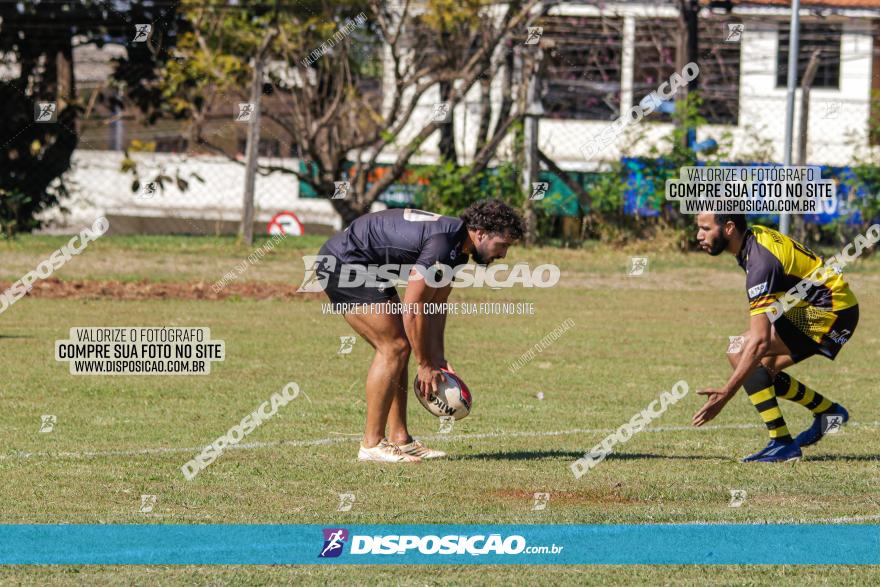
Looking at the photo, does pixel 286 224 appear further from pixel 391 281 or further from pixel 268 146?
pixel 391 281

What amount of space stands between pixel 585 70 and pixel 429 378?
26028 mm

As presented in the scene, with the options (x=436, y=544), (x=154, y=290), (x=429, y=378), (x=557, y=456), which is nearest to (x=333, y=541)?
(x=436, y=544)

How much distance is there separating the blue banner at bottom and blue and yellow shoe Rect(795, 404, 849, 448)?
257 cm

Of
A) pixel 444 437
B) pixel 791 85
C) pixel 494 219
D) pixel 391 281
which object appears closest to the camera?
pixel 494 219

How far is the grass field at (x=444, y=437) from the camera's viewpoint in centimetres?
733

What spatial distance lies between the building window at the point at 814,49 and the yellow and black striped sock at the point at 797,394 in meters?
24.8

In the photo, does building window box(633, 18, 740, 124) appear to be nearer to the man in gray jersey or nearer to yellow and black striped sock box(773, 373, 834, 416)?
yellow and black striped sock box(773, 373, 834, 416)

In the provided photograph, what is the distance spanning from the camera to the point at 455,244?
28.6 feet

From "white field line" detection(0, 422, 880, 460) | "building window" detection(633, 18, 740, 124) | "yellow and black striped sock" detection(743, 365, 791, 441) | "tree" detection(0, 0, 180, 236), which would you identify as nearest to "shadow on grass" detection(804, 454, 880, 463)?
"yellow and black striped sock" detection(743, 365, 791, 441)

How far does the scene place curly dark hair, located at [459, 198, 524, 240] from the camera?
871cm

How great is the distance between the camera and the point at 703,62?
33.9 metres

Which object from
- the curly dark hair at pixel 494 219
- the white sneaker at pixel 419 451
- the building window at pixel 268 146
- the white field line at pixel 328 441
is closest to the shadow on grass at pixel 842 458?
the white field line at pixel 328 441

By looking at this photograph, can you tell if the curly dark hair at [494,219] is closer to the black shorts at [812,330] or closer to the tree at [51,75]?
the black shorts at [812,330]

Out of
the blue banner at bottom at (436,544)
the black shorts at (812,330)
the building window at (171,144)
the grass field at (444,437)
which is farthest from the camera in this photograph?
the building window at (171,144)
